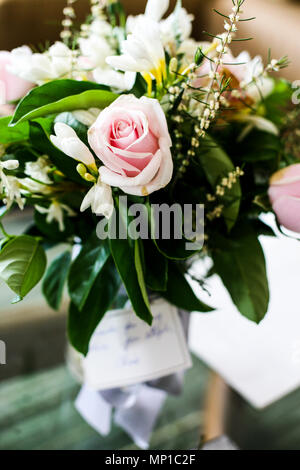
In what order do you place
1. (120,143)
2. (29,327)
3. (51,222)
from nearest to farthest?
(120,143)
(51,222)
(29,327)

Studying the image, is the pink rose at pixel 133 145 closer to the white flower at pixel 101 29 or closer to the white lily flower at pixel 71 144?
the white lily flower at pixel 71 144

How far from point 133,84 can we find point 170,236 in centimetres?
14

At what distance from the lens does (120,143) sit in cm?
35

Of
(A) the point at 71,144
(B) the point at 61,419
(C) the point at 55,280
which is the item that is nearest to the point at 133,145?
(A) the point at 71,144

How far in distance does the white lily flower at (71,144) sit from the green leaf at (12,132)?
0.05 metres

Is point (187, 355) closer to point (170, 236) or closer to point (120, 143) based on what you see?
point (170, 236)

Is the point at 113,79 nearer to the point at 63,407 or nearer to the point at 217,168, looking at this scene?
the point at 217,168

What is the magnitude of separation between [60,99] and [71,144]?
2.9 inches

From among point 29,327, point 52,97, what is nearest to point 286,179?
point 52,97

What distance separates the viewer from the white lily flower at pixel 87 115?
0.39m

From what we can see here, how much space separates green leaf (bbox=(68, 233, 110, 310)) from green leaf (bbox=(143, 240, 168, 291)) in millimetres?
39

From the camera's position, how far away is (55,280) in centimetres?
54

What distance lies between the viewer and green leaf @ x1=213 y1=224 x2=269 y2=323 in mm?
466

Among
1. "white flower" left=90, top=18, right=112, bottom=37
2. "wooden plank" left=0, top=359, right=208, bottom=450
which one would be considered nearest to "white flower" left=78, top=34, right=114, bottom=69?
"white flower" left=90, top=18, right=112, bottom=37
